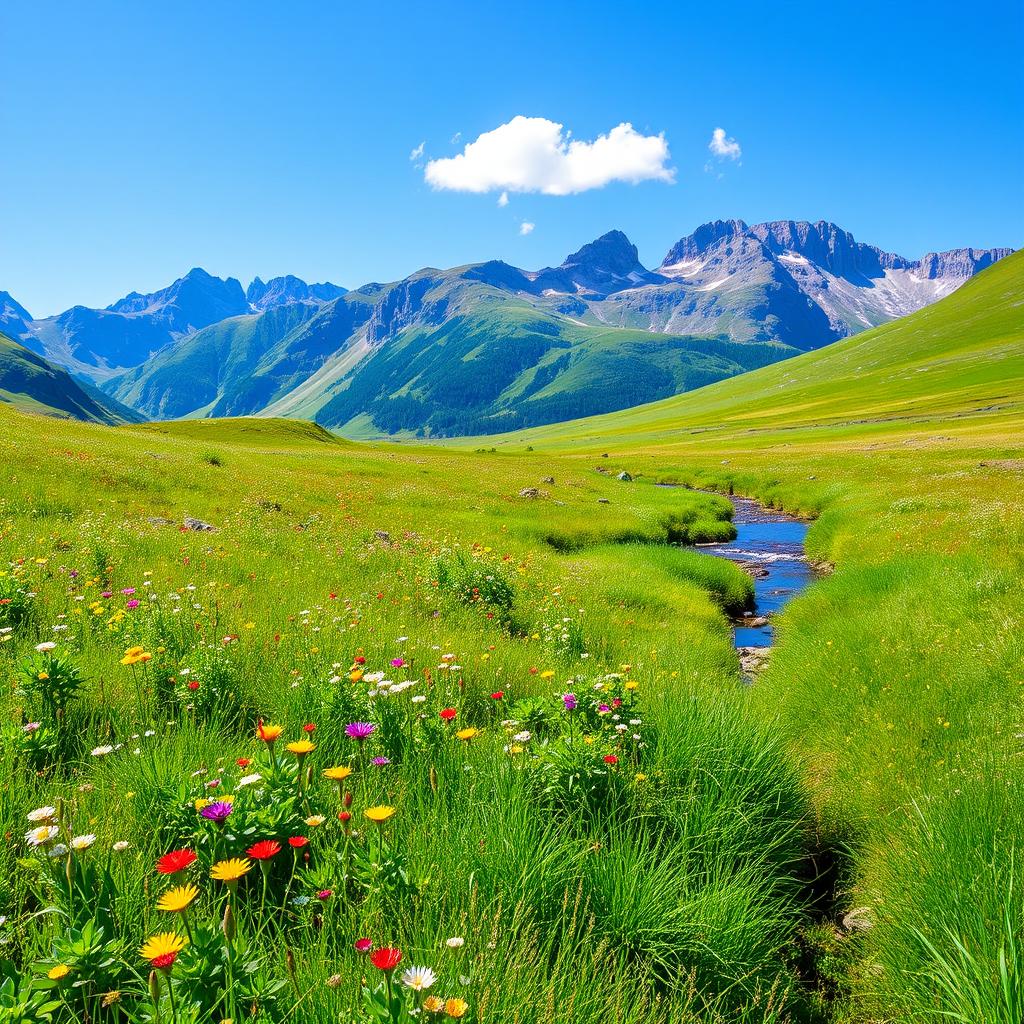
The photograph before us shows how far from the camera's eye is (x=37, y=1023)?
7.23 feet

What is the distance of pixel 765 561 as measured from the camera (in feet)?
83.7

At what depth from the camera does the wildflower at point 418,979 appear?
212 centimetres

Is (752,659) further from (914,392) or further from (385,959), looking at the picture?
(914,392)

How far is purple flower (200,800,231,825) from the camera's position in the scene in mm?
3072

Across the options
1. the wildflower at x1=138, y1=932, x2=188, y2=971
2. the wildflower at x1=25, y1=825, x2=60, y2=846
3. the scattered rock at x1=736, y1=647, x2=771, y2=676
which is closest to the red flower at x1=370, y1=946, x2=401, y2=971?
the wildflower at x1=138, y1=932, x2=188, y2=971

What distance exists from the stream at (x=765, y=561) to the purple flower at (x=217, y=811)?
13306 millimetres

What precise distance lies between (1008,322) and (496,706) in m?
241

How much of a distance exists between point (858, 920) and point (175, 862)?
5.73 meters

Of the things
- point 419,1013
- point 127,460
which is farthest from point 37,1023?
point 127,460

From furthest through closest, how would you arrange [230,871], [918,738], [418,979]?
[918,738], [230,871], [418,979]

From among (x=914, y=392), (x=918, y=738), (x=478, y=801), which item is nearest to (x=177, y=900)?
(x=478, y=801)

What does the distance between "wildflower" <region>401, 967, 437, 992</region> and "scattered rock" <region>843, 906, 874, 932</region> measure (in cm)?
472

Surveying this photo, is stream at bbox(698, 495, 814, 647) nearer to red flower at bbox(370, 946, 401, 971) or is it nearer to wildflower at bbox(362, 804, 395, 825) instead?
wildflower at bbox(362, 804, 395, 825)

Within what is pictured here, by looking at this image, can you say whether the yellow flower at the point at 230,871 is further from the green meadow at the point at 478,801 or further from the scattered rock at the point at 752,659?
the scattered rock at the point at 752,659
